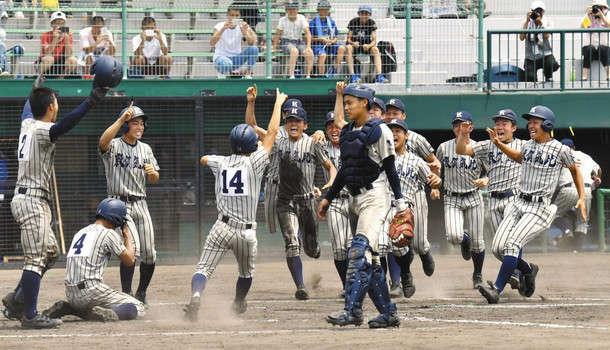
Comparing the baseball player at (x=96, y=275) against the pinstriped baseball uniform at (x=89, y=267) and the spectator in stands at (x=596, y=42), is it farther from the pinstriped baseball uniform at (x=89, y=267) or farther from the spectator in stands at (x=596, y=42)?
the spectator in stands at (x=596, y=42)

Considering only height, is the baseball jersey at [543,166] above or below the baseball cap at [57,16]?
below

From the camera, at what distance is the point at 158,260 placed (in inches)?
682

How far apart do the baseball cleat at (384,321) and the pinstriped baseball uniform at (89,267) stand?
2.51 m

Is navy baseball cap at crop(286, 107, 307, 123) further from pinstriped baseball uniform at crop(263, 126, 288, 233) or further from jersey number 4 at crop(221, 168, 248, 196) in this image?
jersey number 4 at crop(221, 168, 248, 196)

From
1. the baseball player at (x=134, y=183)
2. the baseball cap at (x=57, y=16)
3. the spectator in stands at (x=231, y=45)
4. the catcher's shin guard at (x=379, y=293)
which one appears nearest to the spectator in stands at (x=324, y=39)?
the spectator in stands at (x=231, y=45)

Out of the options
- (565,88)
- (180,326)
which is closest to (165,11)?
(565,88)

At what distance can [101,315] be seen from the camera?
9.61 meters

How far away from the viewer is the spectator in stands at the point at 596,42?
18647mm

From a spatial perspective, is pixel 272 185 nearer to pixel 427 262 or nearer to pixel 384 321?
pixel 427 262

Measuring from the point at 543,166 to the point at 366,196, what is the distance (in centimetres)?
291

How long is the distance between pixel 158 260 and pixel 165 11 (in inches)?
166

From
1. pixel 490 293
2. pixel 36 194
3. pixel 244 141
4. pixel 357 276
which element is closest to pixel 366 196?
pixel 357 276

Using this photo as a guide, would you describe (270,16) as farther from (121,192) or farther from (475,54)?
(121,192)

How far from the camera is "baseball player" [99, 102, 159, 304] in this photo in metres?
11.0
